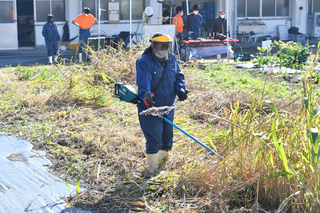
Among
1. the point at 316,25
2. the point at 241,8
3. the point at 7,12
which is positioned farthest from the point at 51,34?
the point at 316,25

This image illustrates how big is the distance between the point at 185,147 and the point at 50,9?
49.0 feet

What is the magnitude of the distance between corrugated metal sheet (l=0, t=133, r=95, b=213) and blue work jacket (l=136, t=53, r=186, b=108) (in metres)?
1.26

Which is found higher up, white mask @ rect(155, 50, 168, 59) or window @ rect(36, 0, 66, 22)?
window @ rect(36, 0, 66, 22)

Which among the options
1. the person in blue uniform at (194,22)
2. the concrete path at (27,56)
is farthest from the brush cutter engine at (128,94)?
the person in blue uniform at (194,22)

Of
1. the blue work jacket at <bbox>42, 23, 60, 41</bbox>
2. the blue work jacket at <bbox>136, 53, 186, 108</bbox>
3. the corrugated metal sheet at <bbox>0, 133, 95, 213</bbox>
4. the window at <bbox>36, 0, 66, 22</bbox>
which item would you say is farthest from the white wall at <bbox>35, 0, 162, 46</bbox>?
the blue work jacket at <bbox>136, 53, 186, 108</bbox>

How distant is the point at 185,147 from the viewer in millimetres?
4828

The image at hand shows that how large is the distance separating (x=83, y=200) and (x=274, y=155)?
179 centimetres

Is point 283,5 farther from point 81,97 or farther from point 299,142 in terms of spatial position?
point 299,142

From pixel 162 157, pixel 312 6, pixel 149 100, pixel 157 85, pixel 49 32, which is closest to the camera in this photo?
pixel 149 100

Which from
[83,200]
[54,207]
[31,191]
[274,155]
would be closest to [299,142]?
[274,155]

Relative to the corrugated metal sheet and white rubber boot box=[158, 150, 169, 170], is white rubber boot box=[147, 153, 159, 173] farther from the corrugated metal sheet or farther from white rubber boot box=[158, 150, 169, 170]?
the corrugated metal sheet

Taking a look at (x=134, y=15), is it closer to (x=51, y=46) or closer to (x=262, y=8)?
(x=51, y=46)

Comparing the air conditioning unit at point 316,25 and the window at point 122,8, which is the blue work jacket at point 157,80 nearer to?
the window at point 122,8

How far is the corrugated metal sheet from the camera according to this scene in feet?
12.3
